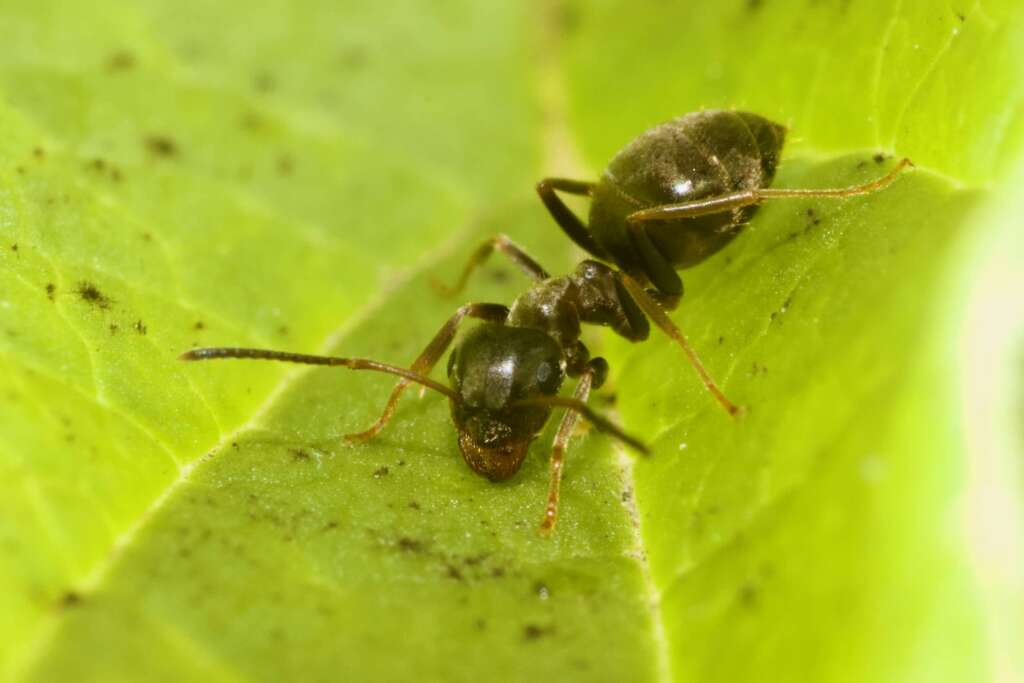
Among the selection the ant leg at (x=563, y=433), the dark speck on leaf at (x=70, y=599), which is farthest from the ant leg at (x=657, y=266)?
the dark speck on leaf at (x=70, y=599)

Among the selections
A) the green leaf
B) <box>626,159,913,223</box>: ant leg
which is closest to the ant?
<box>626,159,913,223</box>: ant leg

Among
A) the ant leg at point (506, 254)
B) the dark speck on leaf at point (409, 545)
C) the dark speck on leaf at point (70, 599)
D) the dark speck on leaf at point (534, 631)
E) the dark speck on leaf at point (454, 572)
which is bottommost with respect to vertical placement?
the dark speck on leaf at point (534, 631)

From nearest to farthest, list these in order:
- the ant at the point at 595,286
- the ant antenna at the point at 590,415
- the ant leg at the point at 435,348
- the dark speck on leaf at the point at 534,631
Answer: the dark speck on leaf at the point at 534,631
the ant antenna at the point at 590,415
the ant leg at the point at 435,348
the ant at the point at 595,286

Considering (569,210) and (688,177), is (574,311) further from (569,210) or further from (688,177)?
(688,177)

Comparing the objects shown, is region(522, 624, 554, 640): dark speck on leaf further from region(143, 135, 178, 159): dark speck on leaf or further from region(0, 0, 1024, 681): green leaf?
region(143, 135, 178, 159): dark speck on leaf

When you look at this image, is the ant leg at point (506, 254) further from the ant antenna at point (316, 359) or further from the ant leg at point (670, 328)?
the ant antenna at point (316, 359)

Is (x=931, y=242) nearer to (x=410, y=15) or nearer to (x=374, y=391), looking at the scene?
(x=374, y=391)

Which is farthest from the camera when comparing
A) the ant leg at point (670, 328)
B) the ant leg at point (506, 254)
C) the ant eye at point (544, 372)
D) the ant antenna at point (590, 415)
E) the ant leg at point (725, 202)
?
the ant leg at point (506, 254)

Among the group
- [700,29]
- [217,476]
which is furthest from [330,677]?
[700,29]
